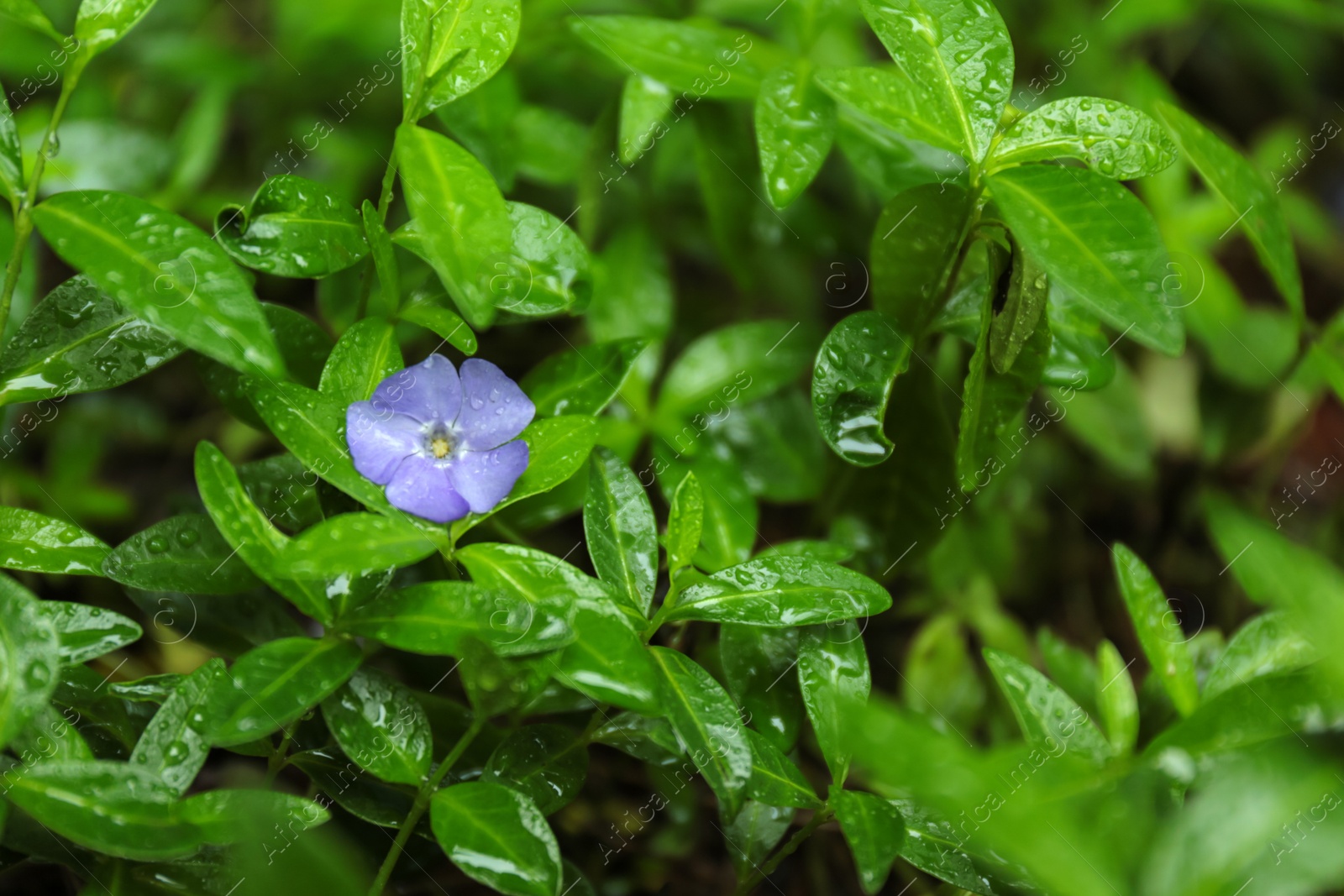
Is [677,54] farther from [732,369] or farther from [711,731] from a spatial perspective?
[711,731]

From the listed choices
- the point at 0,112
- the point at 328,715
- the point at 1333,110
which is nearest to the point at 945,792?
the point at 328,715

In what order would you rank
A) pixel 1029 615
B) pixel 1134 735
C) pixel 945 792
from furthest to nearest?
1. pixel 1029 615
2. pixel 1134 735
3. pixel 945 792

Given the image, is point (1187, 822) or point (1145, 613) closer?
point (1187, 822)

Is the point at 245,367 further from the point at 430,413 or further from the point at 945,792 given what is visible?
the point at 945,792

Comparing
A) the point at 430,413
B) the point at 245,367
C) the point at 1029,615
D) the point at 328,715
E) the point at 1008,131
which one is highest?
the point at 1008,131

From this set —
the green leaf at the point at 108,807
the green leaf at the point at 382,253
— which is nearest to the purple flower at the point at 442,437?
the green leaf at the point at 382,253

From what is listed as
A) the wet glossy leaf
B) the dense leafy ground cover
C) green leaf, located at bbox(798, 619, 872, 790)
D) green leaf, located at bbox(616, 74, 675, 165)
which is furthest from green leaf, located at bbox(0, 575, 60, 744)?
green leaf, located at bbox(616, 74, 675, 165)

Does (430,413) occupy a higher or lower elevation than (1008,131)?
lower

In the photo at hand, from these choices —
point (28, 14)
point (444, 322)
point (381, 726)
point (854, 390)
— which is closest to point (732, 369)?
point (854, 390)
